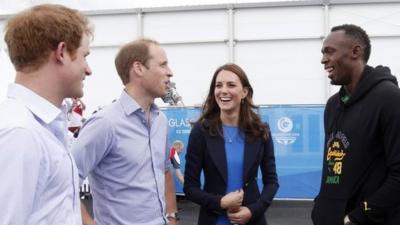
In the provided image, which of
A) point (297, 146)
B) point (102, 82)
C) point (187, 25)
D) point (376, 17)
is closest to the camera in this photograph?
point (297, 146)

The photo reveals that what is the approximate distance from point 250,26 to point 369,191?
10.0 metres

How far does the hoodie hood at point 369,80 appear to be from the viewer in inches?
108

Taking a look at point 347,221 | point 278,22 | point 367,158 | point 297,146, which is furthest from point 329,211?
point 278,22

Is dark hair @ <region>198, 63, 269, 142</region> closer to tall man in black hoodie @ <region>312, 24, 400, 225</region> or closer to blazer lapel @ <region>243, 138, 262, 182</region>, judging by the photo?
blazer lapel @ <region>243, 138, 262, 182</region>

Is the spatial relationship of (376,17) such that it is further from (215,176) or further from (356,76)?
(215,176)

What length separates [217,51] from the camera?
1259 centimetres

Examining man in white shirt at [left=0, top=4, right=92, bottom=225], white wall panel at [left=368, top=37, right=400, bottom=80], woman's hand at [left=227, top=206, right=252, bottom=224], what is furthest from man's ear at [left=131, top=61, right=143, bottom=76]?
white wall panel at [left=368, top=37, right=400, bottom=80]

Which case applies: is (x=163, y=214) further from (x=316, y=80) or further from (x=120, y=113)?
(x=316, y=80)

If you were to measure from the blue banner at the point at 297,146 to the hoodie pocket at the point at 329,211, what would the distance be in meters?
5.92

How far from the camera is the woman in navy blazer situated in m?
3.10

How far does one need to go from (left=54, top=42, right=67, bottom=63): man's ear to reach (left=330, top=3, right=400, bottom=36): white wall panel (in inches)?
434

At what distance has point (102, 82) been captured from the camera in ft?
42.2

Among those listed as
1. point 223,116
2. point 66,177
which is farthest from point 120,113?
point 66,177

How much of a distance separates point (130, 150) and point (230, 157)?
29.2 inches
